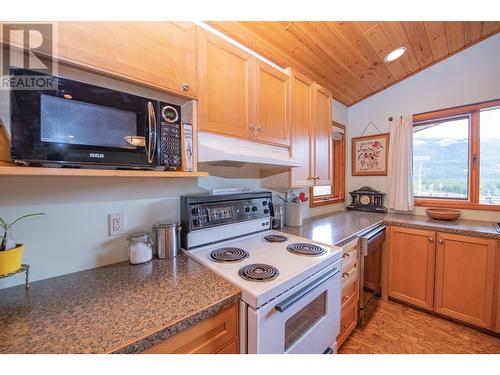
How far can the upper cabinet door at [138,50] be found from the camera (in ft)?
2.42

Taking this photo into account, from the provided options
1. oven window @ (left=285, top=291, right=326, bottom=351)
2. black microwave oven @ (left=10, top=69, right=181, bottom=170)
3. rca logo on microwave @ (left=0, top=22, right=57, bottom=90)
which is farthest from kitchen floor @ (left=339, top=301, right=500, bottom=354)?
rca logo on microwave @ (left=0, top=22, right=57, bottom=90)

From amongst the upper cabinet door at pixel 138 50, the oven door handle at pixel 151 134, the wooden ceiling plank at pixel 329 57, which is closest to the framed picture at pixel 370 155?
the wooden ceiling plank at pixel 329 57

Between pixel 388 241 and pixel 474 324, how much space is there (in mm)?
859

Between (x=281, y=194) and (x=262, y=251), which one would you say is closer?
(x=262, y=251)

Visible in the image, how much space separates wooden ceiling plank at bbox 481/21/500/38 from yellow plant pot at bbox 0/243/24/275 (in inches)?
143

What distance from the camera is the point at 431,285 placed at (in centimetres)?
189

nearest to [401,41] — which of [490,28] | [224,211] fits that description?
[490,28]

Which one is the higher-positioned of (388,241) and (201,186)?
(201,186)

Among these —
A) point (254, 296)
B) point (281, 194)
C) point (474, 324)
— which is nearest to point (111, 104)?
point (254, 296)

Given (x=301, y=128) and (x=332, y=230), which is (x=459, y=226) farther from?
(x=301, y=128)

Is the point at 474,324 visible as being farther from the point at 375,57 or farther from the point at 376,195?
the point at 375,57

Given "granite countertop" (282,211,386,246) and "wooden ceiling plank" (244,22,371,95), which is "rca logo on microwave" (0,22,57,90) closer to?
"wooden ceiling plank" (244,22,371,95)

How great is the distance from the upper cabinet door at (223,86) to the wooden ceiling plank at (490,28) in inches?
92.0

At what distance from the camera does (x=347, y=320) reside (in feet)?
5.12
